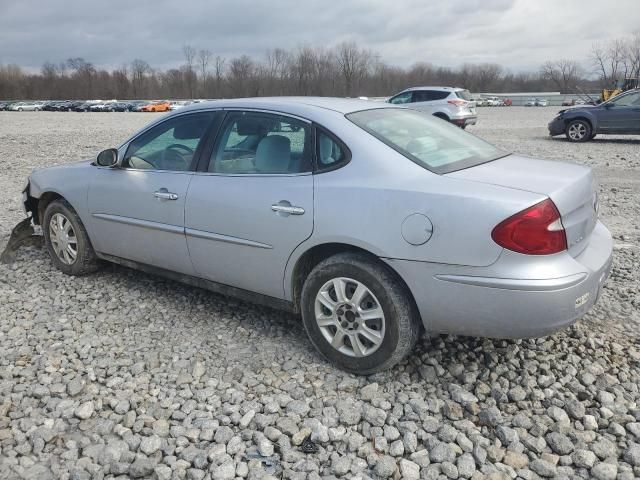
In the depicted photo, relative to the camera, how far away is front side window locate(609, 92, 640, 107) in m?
15.0

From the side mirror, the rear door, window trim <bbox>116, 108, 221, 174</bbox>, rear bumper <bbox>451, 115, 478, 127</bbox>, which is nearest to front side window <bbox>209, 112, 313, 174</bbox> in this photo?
window trim <bbox>116, 108, 221, 174</bbox>

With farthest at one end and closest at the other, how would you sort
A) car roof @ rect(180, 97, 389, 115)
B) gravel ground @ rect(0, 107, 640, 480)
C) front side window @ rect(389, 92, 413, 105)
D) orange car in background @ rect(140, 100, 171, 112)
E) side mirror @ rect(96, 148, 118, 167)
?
orange car in background @ rect(140, 100, 171, 112) < front side window @ rect(389, 92, 413, 105) < side mirror @ rect(96, 148, 118, 167) < car roof @ rect(180, 97, 389, 115) < gravel ground @ rect(0, 107, 640, 480)

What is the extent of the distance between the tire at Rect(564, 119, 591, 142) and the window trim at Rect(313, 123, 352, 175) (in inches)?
571

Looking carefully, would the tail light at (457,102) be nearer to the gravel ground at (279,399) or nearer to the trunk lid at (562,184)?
the gravel ground at (279,399)

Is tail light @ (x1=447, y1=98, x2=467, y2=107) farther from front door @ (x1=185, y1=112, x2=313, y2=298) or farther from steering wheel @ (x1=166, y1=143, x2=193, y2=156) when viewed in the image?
front door @ (x1=185, y1=112, x2=313, y2=298)

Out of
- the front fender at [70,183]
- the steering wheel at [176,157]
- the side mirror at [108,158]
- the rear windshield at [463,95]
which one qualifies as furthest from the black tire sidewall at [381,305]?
the rear windshield at [463,95]

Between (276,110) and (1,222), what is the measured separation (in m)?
4.91

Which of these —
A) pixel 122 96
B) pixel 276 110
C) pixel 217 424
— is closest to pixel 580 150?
pixel 276 110

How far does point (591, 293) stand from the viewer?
2898mm

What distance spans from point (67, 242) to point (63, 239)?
0.18 feet

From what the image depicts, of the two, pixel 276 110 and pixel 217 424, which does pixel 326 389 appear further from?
pixel 276 110

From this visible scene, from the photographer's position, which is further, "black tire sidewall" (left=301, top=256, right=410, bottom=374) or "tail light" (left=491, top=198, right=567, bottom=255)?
"black tire sidewall" (left=301, top=256, right=410, bottom=374)

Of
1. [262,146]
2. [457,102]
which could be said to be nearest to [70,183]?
[262,146]

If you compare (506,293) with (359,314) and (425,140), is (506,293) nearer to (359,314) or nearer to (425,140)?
(359,314)
